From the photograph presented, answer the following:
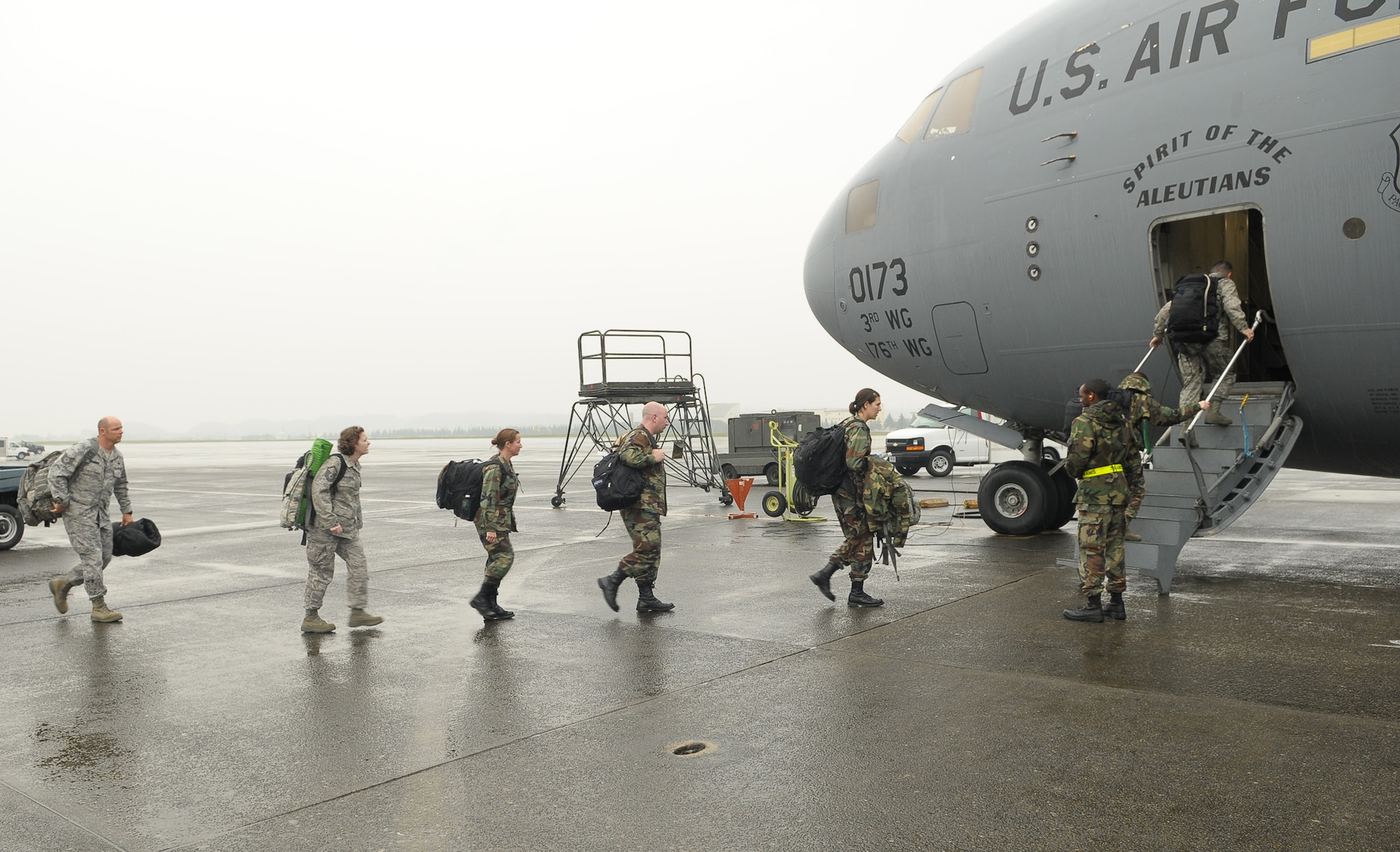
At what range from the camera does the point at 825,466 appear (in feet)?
27.6

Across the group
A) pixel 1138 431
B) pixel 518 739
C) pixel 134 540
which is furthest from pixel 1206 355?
pixel 134 540

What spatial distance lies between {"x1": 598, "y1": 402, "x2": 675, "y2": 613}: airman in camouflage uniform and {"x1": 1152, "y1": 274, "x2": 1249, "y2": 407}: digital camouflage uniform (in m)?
4.70

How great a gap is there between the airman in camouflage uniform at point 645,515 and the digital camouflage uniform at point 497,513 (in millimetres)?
873

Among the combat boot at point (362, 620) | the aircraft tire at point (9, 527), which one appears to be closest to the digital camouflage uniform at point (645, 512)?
the combat boot at point (362, 620)

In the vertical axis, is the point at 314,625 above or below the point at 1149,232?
below

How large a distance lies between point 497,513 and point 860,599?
3.20m

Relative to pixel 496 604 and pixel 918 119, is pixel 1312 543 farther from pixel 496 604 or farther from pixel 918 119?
pixel 496 604

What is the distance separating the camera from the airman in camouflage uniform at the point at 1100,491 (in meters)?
7.45

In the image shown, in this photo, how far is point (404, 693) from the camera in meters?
6.22

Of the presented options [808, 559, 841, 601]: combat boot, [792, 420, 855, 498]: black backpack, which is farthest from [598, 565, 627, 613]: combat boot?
[792, 420, 855, 498]: black backpack

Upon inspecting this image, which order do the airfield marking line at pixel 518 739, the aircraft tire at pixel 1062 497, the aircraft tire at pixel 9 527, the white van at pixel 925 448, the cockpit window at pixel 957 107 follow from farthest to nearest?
the white van at pixel 925 448, the aircraft tire at pixel 9 527, the aircraft tire at pixel 1062 497, the cockpit window at pixel 957 107, the airfield marking line at pixel 518 739

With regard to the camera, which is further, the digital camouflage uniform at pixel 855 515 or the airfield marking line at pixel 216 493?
the airfield marking line at pixel 216 493

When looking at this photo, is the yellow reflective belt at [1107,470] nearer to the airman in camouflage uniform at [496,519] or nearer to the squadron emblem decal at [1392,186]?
the squadron emblem decal at [1392,186]

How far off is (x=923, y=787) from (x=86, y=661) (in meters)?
6.25
